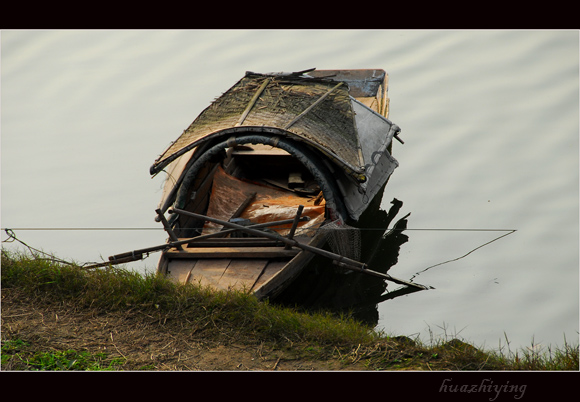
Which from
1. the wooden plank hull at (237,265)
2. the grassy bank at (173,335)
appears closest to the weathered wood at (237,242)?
the wooden plank hull at (237,265)

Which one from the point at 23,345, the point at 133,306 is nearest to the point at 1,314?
the point at 23,345

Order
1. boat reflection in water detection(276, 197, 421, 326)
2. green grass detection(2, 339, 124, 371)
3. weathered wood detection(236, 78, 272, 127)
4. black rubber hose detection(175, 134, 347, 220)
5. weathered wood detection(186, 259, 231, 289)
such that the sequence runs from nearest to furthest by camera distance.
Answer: green grass detection(2, 339, 124, 371) → weathered wood detection(186, 259, 231, 289) → boat reflection in water detection(276, 197, 421, 326) → black rubber hose detection(175, 134, 347, 220) → weathered wood detection(236, 78, 272, 127)

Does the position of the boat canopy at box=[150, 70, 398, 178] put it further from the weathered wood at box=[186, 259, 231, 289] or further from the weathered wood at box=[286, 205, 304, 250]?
the weathered wood at box=[186, 259, 231, 289]

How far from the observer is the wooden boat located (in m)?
7.18

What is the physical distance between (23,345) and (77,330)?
0.46 m

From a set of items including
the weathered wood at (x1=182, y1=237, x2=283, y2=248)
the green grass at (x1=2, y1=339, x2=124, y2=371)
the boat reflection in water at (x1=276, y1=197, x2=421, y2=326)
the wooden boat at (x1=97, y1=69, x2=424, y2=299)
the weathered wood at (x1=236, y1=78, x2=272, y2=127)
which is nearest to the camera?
the green grass at (x1=2, y1=339, x2=124, y2=371)

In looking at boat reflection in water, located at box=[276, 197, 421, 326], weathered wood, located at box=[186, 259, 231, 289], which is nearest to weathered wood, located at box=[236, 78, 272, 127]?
weathered wood, located at box=[186, 259, 231, 289]

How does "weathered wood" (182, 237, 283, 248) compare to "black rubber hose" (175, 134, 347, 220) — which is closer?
"weathered wood" (182, 237, 283, 248)

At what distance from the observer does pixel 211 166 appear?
8.81 m

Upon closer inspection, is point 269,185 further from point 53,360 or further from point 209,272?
point 53,360

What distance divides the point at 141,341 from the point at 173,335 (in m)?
0.27

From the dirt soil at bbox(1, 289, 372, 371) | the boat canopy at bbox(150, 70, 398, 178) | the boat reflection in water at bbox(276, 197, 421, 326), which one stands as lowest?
the boat reflection in water at bbox(276, 197, 421, 326)

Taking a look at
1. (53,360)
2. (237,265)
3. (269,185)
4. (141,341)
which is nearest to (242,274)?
(237,265)

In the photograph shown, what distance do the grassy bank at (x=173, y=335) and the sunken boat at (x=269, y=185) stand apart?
50 centimetres
